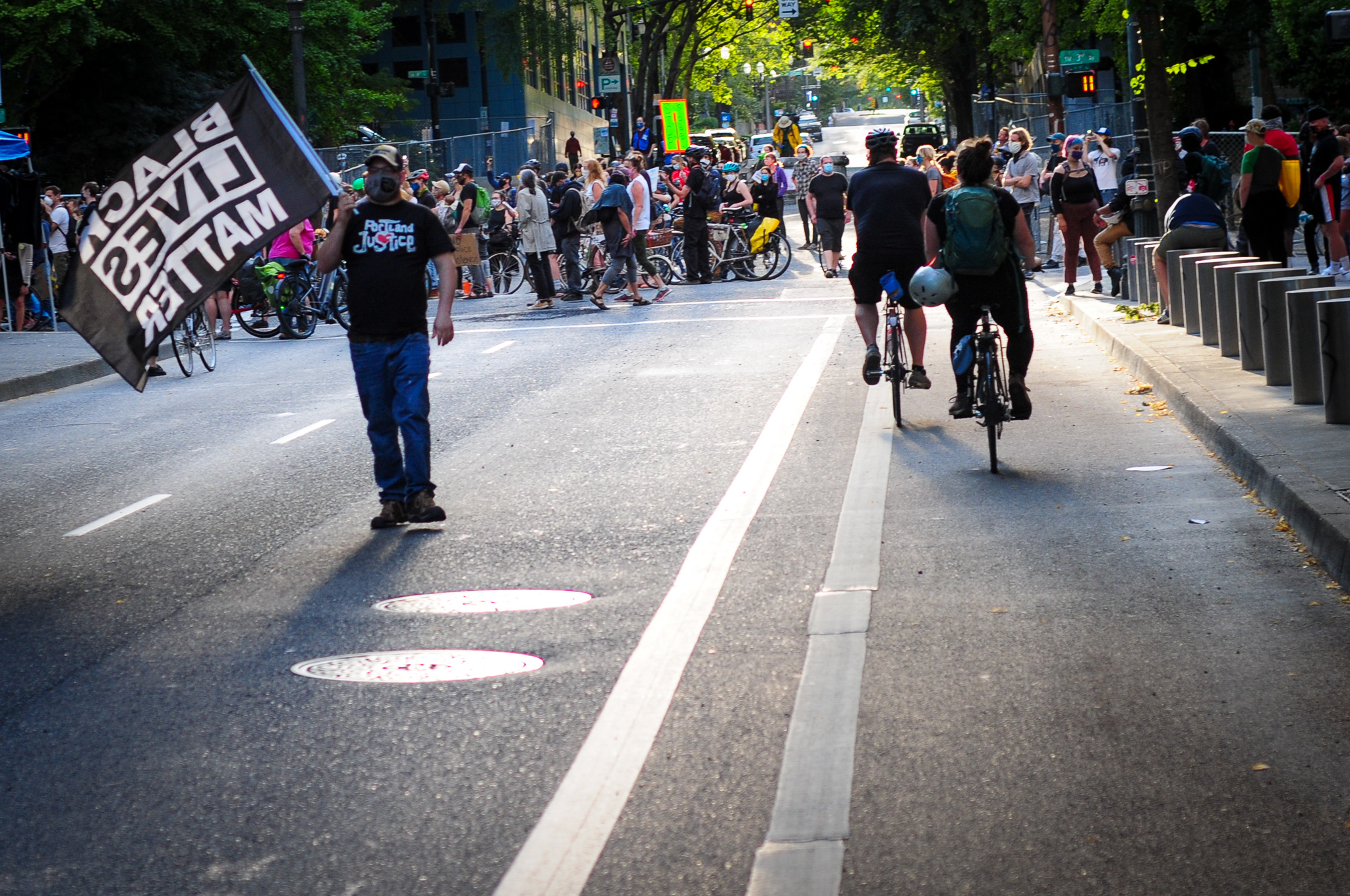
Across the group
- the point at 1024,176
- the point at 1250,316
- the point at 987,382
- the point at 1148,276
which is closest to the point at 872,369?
the point at 987,382

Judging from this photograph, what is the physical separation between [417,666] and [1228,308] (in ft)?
27.5

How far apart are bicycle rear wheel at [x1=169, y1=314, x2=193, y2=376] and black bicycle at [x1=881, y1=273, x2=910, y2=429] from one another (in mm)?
8558

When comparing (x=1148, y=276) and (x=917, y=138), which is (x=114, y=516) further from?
(x=917, y=138)

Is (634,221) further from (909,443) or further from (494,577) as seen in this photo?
(494,577)

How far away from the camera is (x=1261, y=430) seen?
30.0ft

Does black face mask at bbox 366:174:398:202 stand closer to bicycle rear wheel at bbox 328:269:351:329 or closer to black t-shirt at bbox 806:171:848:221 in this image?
bicycle rear wheel at bbox 328:269:351:329

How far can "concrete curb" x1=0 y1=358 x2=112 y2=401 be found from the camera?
54.1ft

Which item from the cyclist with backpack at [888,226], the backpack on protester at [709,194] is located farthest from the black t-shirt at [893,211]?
the backpack on protester at [709,194]

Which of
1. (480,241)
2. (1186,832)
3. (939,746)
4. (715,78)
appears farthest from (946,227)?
(715,78)

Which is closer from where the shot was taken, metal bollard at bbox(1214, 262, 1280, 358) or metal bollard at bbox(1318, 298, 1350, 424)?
metal bollard at bbox(1318, 298, 1350, 424)

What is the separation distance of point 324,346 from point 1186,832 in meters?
17.1

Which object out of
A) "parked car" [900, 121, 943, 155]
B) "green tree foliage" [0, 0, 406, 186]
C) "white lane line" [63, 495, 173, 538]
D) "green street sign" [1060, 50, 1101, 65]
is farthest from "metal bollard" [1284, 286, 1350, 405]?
"parked car" [900, 121, 943, 155]

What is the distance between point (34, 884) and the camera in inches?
162

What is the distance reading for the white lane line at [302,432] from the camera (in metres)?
12.1
